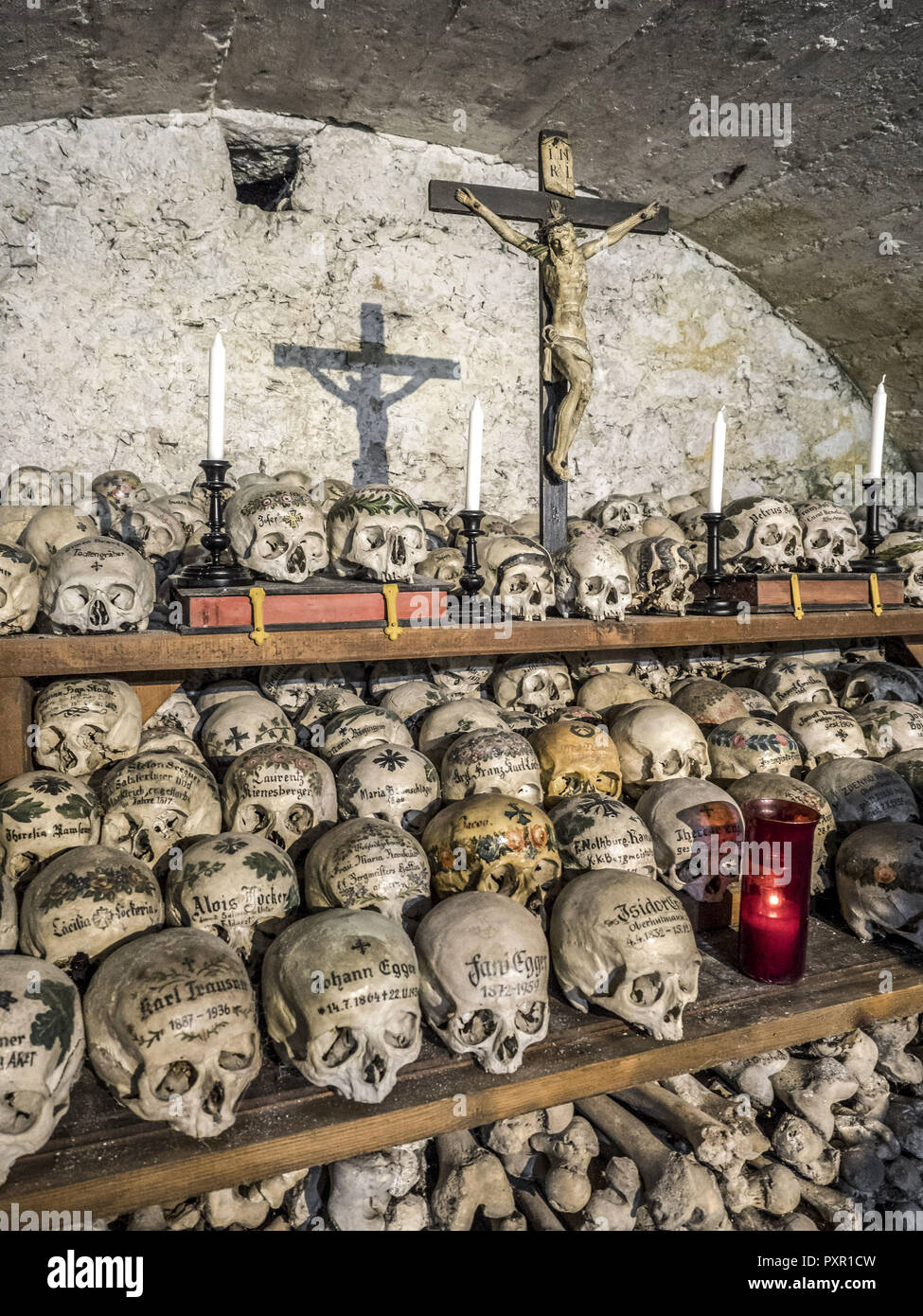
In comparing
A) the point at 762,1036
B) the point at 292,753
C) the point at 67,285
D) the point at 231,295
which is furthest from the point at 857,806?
the point at 67,285

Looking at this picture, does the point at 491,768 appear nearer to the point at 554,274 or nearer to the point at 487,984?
the point at 487,984

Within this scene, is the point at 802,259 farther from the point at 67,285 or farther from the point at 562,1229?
the point at 562,1229

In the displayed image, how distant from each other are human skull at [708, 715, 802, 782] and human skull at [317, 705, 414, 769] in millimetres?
850

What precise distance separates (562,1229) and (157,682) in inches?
62.2

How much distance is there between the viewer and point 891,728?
2.54 metres

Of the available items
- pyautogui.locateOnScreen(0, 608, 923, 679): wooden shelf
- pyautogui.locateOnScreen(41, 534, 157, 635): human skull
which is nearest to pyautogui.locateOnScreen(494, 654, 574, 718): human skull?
pyautogui.locateOnScreen(0, 608, 923, 679): wooden shelf

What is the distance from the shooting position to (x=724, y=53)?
2.45 m

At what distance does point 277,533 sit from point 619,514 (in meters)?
1.58

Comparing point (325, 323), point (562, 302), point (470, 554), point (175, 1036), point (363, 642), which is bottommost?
point (175, 1036)

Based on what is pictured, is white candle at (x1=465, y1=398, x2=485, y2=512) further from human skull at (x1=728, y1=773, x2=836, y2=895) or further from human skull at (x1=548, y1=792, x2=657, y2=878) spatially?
human skull at (x1=728, y1=773, x2=836, y2=895)

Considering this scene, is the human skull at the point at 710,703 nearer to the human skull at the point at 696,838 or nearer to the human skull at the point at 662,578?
the human skull at the point at 662,578

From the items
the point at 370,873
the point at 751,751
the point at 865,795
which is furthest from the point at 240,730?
the point at 865,795

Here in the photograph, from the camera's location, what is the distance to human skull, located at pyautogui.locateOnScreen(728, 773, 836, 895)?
210 cm

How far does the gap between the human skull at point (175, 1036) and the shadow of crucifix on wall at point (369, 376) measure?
7.16ft
